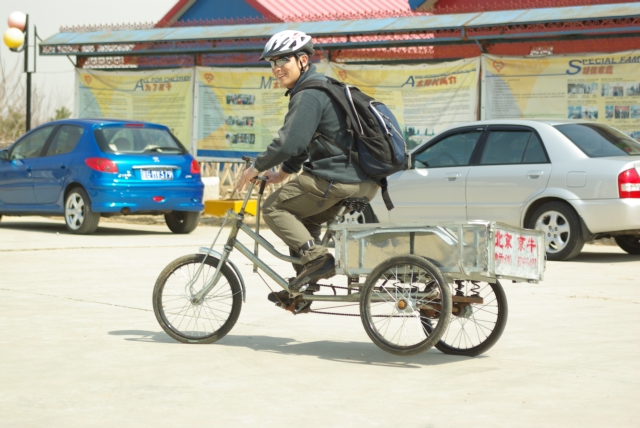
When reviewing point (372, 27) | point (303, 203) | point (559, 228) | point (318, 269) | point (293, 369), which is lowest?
point (293, 369)

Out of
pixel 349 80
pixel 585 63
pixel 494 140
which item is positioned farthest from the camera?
pixel 349 80

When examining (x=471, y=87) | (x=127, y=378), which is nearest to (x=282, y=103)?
(x=471, y=87)

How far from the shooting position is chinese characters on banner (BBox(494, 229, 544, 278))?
633 centimetres

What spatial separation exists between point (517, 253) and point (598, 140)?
6.31 meters

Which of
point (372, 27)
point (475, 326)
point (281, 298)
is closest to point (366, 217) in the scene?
point (372, 27)

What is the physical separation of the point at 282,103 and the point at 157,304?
12.2 meters

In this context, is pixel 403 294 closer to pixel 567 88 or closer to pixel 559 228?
pixel 559 228

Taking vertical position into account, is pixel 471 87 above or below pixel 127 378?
above

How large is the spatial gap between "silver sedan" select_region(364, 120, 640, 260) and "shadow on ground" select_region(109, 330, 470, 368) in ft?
14.9

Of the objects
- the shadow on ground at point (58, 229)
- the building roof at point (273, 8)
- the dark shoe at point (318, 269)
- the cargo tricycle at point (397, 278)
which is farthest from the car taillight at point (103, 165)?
the building roof at point (273, 8)

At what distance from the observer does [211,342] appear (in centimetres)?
700

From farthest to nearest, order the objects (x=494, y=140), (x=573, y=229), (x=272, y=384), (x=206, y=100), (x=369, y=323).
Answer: (x=206, y=100) → (x=494, y=140) → (x=573, y=229) → (x=369, y=323) → (x=272, y=384)

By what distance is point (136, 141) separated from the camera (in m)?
15.4

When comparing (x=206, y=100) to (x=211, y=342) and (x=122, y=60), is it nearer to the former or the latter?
(x=122, y=60)
